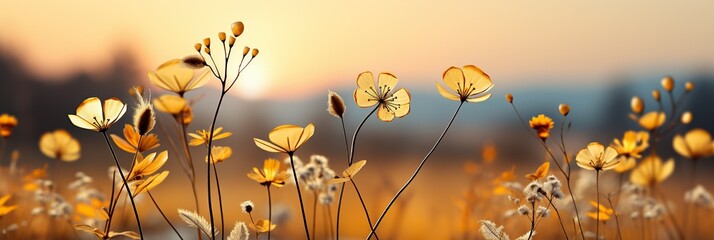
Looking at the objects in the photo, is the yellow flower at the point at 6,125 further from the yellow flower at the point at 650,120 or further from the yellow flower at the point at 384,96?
the yellow flower at the point at 650,120

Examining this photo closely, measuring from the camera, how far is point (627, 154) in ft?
2.43

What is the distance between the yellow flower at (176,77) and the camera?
51cm

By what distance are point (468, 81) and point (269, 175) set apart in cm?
20

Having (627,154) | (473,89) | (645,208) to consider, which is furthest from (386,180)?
(473,89)

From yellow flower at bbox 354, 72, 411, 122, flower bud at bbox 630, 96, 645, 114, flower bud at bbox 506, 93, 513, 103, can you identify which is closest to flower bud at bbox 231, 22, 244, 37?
yellow flower at bbox 354, 72, 411, 122

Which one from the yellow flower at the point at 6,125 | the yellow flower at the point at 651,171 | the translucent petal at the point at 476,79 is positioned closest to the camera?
the translucent petal at the point at 476,79

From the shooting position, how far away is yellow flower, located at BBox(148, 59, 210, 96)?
51 centimetres

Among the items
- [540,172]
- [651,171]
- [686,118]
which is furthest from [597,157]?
[651,171]

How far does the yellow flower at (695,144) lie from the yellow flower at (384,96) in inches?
21.4

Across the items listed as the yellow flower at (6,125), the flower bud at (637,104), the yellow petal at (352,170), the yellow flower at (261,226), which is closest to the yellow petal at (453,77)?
the yellow petal at (352,170)

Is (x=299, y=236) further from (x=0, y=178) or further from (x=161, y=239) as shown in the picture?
(x=0, y=178)

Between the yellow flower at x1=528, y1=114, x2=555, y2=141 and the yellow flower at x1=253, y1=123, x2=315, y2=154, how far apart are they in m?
0.23

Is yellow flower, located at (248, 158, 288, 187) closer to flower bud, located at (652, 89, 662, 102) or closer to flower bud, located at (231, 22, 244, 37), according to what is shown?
flower bud, located at (231, 22, 244, 37)

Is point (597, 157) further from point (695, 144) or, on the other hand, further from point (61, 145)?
point (61, 145)
